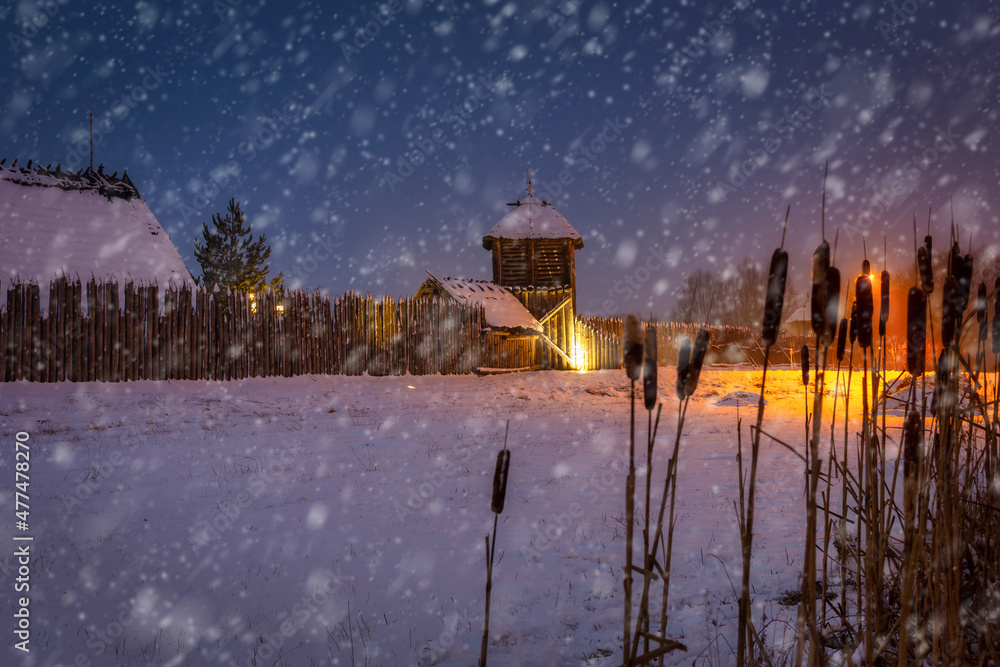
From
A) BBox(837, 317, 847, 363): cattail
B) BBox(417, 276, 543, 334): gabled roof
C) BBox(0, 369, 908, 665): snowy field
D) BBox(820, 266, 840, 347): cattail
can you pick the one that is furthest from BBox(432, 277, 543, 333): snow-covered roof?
BBox(820, 266, 840, 347): cattail

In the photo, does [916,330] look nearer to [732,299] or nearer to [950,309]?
[950,309]

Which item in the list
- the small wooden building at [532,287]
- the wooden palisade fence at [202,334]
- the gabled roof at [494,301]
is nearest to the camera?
the wooden palisade fence at [202,334]

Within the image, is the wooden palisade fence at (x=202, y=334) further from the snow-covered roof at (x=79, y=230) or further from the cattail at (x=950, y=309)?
the cattail at (x=950, y=309)

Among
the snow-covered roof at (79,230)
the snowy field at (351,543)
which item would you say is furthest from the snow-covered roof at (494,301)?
the snowy field at (351,543)

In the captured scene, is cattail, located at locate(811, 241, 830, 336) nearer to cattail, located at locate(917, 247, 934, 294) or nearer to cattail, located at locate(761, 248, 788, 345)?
cattail, located at locate(761, 248, 788, 345)

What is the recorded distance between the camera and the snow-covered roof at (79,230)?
10.4 metres

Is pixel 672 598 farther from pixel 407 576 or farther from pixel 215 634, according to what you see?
pixel 215 634

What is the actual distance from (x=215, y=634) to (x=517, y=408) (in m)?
7.98

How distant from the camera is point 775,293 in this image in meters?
1.02

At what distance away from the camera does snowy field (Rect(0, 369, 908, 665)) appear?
2312mm

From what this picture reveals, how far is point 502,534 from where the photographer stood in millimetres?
3492

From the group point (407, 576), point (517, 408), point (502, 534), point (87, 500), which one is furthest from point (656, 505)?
point (517, 408)

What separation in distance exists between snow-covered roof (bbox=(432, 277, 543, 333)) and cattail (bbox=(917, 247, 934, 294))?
14.4 m

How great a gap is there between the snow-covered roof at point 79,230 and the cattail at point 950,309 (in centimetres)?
1143
